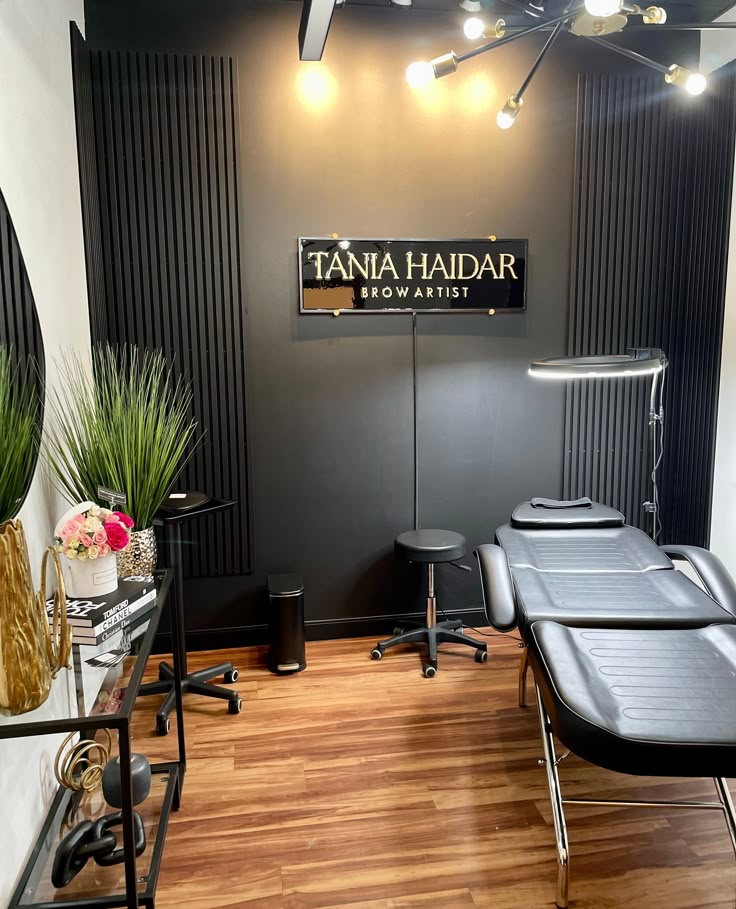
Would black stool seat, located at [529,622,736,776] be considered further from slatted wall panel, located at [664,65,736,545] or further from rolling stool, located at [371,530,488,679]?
slatted wall panel, located at [664,65,736,545]

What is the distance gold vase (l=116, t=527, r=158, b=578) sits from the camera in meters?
2.25

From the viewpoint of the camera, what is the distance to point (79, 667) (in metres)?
1.67

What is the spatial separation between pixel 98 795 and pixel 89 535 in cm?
73

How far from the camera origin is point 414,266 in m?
3.47

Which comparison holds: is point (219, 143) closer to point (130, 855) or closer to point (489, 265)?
point (489, 265)

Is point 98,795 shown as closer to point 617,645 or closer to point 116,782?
point 116,782

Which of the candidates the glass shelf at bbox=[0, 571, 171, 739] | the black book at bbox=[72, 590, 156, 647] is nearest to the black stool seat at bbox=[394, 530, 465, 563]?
the black book at bbox=[72, 590, 156, 647]

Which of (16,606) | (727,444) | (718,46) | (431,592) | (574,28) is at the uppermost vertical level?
(718,46)

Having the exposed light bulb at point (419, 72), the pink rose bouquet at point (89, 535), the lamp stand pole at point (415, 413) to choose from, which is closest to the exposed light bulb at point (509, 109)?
the exposed light bulb at point (419, 72)

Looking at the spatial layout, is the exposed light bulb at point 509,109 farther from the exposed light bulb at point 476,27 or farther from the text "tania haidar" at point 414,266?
the text "tania haidar" at point 414,266

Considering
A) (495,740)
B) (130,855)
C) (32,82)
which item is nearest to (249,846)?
(130,855)

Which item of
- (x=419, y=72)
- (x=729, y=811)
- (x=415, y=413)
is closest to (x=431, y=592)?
(x=415, y=413)

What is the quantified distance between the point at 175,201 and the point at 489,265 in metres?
1.52

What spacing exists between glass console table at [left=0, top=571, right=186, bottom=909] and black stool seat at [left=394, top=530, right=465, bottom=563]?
1315mm
